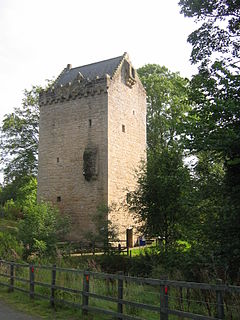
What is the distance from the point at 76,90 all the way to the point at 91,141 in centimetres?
427

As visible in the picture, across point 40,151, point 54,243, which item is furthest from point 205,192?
point 40,151

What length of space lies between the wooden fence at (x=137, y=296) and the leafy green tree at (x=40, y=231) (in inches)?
267

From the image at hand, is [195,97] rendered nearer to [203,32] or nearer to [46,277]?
[203,32]

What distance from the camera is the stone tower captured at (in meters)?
23.4

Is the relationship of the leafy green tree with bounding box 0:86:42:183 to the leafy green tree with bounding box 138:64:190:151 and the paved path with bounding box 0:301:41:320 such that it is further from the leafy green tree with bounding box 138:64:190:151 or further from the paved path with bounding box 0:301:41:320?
the paved path with bounding box 0:301:41:320

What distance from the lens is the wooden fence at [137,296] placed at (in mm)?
5758

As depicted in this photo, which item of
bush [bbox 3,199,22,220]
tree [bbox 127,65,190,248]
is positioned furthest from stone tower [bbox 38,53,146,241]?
bush [bbox 3,199,22,220]

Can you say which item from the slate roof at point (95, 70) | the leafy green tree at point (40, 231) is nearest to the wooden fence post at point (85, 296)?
the leafy green tree at point (40, 231)

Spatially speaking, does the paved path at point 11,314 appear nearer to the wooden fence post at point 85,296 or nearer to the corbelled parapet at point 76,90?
the wooden fence post at point 85,296

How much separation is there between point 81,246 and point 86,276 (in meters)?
13.8

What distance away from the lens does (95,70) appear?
2766 centimetres

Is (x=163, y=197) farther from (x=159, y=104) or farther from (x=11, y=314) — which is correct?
(x=159, y=104)

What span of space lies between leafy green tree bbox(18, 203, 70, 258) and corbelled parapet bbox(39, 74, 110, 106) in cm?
901

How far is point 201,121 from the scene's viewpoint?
11.0m
